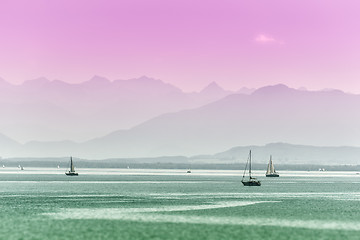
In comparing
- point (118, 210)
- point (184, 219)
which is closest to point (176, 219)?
point (184, 219)

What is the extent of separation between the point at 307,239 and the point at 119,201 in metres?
60.6

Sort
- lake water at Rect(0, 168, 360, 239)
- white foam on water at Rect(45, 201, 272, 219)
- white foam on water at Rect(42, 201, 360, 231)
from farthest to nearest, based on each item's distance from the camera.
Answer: white foam on water at Rect(45, 201, 272, 219) < white foam on water at Rect(42, 201, 360, 231) < lake water at Rect(0, 168, 360, 239)

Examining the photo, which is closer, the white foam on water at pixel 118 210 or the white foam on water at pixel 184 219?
the white foam on water at pixel 184 219

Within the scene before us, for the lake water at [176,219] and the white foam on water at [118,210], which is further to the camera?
the white foam on water at [118,210]

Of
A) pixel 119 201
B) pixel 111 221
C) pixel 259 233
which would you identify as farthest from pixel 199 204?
pixel 259 233

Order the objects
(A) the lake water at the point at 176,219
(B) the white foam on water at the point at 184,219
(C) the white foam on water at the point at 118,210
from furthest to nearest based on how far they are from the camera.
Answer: (C) the white foam on water at the point at 118,210
(B) the white foam on water at the point at 184,219
(A) the lake water at the point at 176,219

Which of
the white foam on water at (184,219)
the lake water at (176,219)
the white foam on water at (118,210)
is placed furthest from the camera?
the white foam on water at (118,210)

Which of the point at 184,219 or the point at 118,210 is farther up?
the point at 118,210

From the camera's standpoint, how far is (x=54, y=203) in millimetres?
125062

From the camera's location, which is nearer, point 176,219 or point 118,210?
point 176,219

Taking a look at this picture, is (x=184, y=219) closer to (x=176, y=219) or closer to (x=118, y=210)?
(x=176, y=219)

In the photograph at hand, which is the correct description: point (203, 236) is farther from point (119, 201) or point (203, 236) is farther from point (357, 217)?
point (119, 201)

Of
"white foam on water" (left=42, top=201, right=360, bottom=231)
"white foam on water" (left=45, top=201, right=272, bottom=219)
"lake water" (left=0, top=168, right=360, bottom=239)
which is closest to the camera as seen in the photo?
"lake water" (left=0, top=168, right=360, bottom=239)

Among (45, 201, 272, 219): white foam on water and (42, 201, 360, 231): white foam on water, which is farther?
(45, 201, 272, 219): white foam on water
